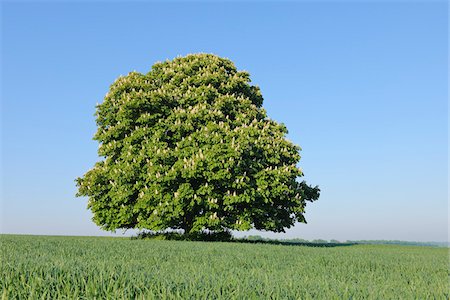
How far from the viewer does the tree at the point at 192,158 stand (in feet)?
76.5

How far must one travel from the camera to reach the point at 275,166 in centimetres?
2447

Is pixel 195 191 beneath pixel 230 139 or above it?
beneath

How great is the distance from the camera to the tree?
23312 mm

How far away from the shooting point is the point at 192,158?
74.8 ft

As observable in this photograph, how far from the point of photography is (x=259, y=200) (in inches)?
985

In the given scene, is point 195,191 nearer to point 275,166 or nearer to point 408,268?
point 275,166

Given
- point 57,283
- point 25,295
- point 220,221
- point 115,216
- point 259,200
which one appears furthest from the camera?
point 115,216

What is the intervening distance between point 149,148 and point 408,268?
17.1 metres

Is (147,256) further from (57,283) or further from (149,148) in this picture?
(149,148)

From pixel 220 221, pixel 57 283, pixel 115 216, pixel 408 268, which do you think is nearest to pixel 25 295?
pixel 57 283

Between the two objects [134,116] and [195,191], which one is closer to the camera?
[195,191]

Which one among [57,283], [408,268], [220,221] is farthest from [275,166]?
[57,283]

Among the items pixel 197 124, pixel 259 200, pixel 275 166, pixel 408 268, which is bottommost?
pixel 408 268

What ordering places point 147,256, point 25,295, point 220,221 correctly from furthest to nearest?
point 220,221, point 147,256, point 25,295
